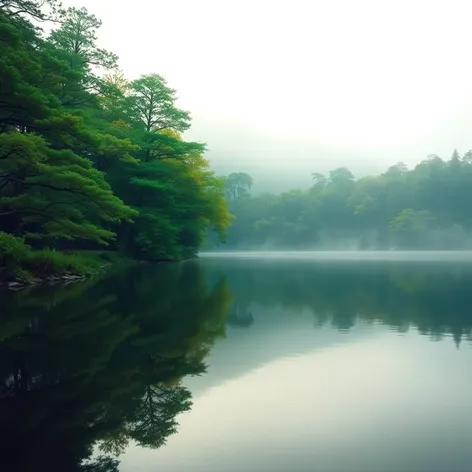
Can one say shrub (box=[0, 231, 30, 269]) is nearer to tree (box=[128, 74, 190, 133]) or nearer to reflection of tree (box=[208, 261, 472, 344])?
reflection of tree (box=[208, 261, 472, 344])

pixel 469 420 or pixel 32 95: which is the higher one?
pixel 32 95

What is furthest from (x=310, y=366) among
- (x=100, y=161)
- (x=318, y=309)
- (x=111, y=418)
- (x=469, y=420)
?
(x=100, y=161)

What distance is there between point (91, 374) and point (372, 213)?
11784 cm

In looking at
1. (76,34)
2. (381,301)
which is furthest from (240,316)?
(76,34)

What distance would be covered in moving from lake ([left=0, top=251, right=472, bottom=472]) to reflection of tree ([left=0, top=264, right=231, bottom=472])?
0.08 ft

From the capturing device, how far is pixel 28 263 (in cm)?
2095

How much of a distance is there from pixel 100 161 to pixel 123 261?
8841 millimetres

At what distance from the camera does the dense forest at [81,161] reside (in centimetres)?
2075

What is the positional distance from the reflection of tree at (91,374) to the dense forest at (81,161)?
9.21 m

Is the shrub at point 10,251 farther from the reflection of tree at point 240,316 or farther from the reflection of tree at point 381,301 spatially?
the reflection of tree at point 240,316

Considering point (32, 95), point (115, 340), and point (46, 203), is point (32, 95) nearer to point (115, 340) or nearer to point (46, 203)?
point (46, 203)

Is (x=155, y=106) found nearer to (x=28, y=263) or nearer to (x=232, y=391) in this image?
(x=28, y=263)

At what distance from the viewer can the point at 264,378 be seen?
22.1ft

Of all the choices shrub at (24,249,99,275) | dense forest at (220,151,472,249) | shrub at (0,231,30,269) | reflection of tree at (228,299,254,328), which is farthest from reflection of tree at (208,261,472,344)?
dense forest at (220,151,472,249)
